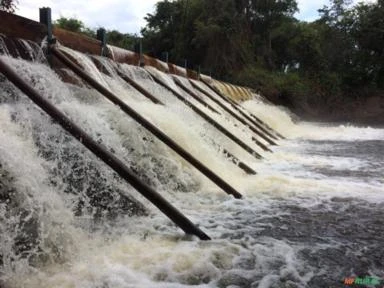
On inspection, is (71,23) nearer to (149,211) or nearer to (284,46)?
(284,46)

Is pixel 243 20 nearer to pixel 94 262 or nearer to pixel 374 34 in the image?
pixel 374 34

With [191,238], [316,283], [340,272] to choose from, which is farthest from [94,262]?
[340,272]

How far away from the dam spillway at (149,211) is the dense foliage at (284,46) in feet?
57.2

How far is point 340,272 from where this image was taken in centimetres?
324

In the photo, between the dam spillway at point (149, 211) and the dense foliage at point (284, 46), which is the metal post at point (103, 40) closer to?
the dam spillway at point (149, 211)

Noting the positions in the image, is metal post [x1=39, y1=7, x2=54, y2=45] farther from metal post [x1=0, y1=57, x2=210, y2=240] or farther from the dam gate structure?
metal post [x1=0, y1=57, x2=210, y2=240]

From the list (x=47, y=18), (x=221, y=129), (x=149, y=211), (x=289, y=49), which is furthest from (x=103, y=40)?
(x=289, y=49)

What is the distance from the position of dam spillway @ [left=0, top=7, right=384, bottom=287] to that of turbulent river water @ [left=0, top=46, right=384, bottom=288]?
0.01 meters

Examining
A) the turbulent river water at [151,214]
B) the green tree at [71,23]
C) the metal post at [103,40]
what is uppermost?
the green tree at [71,23]

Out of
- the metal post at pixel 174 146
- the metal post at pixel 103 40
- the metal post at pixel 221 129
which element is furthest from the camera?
the metal post at pixel 103 40

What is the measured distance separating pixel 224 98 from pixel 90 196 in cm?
1097

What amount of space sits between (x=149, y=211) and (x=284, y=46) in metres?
29.7

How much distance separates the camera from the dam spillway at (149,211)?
318 centimetres

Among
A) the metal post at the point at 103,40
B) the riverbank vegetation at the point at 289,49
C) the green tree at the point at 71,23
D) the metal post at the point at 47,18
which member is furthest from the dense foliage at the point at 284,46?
the metal post at the point at 47,18
